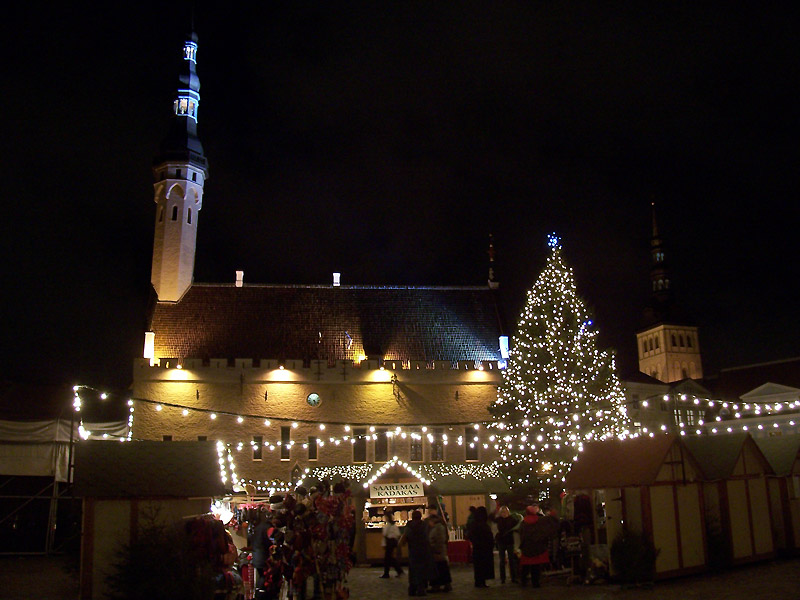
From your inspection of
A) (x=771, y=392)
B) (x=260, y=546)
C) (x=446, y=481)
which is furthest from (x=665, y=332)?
(x=260, y=546)

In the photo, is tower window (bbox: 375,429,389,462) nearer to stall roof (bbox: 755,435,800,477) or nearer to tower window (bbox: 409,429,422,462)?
tower window (bbox: 409,429,422,462)

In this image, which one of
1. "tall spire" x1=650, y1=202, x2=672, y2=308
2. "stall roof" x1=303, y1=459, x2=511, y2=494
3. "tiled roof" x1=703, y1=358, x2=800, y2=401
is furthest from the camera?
"tall spire" x1=650, y1=202, x2=672, y2=308

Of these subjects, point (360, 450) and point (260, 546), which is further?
point (360, 450)

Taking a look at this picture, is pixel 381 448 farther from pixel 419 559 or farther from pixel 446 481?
pixel 419 559

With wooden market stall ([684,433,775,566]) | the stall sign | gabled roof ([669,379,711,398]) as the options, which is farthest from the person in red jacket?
gabled roof ([669,379,711,398])

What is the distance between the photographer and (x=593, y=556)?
1441 centimetres

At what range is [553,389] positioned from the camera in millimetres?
26266

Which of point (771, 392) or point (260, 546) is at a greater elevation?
point (771, 392)

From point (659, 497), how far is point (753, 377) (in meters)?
49.1

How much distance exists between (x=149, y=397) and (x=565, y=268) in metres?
17.1

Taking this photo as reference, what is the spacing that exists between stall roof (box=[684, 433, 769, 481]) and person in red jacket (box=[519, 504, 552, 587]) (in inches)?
137

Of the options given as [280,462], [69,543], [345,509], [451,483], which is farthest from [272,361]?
[345,509]

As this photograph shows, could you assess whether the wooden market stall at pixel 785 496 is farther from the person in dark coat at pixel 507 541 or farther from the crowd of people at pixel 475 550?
the person in dark coat at pixel 507 541

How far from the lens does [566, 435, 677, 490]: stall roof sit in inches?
558
